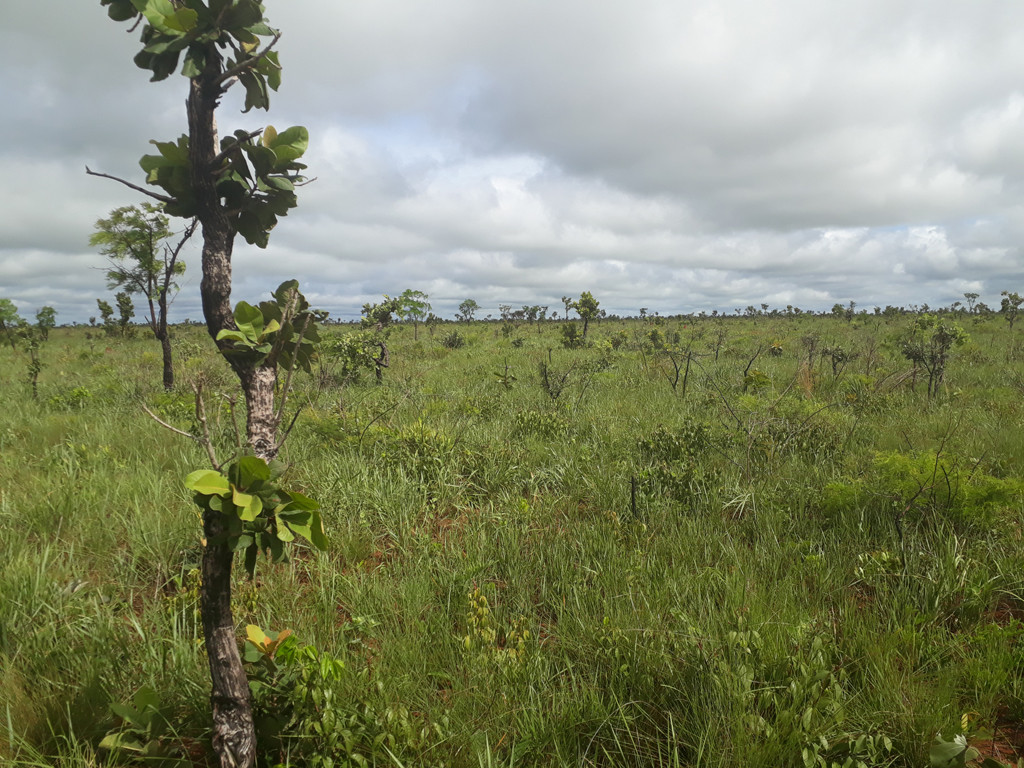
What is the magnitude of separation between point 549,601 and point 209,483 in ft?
7.40

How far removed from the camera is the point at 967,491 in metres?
3.42

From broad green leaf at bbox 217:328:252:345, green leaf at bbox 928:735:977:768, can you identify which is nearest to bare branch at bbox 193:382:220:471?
broad green leaf at bbox 217:328:252:345

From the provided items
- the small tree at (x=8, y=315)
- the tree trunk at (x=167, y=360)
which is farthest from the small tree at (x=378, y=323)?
the small tree at (x=8, y=315)

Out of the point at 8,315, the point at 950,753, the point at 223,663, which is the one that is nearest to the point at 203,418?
the point at 223,663

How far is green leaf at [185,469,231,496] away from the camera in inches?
45.9

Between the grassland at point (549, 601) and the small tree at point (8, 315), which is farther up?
the small tree at point (8, 315)

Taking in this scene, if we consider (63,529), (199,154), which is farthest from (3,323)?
(199,154)

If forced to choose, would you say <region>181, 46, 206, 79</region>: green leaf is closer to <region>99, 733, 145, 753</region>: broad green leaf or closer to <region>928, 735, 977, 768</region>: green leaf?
<region>99, 733, 145, 753</region>: broad green leaf

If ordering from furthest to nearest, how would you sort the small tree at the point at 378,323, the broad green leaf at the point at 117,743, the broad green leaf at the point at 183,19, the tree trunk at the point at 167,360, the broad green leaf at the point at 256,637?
the small tree at the point at 378,323
the tree trunk at the point at 167,360
the broad green leaf at the point at 256,637
the broad green leaf at the point at 117,743
the broad green leaf at the point at 183,19

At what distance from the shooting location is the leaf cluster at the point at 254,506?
3.94ft

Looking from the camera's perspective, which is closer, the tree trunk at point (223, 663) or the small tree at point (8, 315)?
the tree trunk at point (223, 663)

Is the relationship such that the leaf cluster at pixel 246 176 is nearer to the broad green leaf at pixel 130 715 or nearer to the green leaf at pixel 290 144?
the green leaf at pixel 290 144

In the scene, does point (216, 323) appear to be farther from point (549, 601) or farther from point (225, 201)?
point (549, 601)

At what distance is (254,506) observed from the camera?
3.95ft
